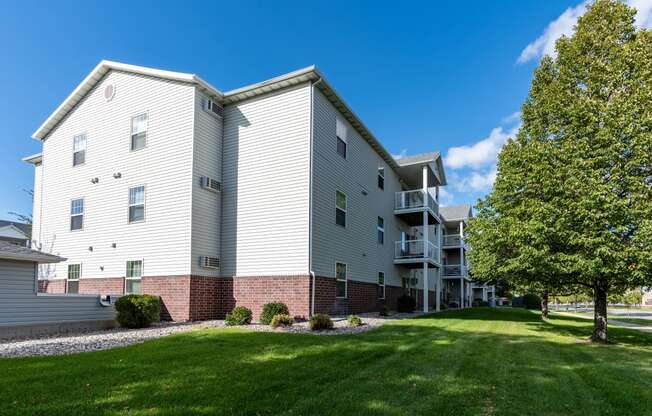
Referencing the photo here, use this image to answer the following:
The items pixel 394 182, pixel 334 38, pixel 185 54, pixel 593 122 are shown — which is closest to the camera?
pixel 593 122


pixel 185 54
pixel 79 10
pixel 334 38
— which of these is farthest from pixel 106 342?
pixel 334 38

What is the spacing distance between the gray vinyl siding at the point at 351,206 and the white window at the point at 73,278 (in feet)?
34.2

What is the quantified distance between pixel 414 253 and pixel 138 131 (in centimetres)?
1547

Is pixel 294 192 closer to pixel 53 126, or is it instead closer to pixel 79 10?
pixel 79 10

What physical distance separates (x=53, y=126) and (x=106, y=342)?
14.6 m

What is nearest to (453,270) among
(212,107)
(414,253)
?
(414,253)

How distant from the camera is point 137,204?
1546 cm

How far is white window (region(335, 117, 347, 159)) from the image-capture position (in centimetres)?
1664

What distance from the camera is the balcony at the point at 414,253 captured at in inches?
849

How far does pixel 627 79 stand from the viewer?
1061 cm

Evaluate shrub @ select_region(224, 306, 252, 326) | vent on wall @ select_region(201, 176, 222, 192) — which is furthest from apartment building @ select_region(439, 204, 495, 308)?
shrub @ select_region(224, 306, 252, 326)

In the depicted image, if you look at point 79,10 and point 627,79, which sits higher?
point 79,10

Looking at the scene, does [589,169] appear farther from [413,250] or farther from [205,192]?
[413,250]

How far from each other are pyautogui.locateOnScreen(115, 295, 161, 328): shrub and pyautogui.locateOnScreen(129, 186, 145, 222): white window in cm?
393
